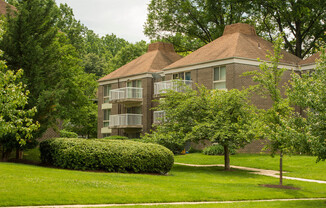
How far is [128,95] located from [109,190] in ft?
96.2

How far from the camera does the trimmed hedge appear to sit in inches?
773

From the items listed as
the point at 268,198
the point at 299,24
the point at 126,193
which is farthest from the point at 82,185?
the point at 299,24

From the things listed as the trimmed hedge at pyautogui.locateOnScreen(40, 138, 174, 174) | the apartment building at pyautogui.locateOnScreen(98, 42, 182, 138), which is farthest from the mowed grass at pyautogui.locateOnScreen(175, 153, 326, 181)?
the apartment building at pyautogui.locateOnScreen(98, 42, 182, 138)

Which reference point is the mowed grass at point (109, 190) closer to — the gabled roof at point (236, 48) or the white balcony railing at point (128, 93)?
the gabled roof at point (236, 48)

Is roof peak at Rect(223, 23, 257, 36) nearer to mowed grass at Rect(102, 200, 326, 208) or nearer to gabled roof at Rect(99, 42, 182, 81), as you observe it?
gabled roof at Rect(99, 42, 182, 81)

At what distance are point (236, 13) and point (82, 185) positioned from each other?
38.2m

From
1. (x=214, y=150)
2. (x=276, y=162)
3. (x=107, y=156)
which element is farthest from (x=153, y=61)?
(x=107, y=156)

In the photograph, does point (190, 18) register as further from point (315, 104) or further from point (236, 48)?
point (315, 104)

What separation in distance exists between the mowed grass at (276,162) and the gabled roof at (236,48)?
844 cm

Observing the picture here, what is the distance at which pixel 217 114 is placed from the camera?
24531 millimetres

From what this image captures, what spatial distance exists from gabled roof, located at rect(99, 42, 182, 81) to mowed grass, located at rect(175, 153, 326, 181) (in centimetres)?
1385

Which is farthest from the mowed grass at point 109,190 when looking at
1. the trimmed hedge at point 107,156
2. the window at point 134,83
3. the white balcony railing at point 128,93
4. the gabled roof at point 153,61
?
the window at point 134,83

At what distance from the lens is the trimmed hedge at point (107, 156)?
19.6m

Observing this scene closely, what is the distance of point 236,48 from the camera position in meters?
35.4
